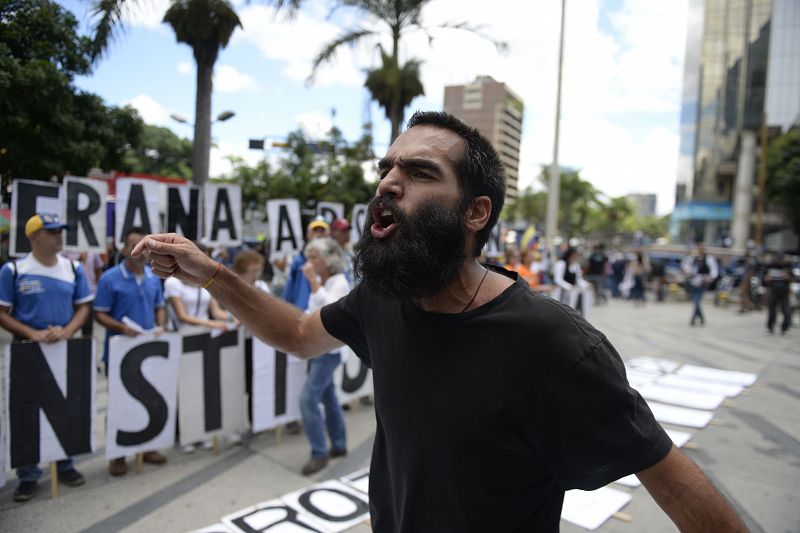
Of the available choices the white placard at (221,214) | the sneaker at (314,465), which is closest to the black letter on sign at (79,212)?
the white placard at (221,214)

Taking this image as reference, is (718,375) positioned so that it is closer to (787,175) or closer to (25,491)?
(25,491)

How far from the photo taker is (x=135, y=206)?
507 cm

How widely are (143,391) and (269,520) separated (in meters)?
1.55

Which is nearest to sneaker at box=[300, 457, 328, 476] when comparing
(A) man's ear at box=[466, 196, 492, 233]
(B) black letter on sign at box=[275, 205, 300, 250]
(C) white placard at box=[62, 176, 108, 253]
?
(C) white placard at box=[62, 176, 108, 253]

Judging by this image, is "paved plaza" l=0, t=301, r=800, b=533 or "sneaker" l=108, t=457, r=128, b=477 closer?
→ "paved plaza" l=0, t=301, r=800, b=533

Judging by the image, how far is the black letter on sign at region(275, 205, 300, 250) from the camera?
701 centimetres

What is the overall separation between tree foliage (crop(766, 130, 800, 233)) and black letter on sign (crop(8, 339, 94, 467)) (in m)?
34.7

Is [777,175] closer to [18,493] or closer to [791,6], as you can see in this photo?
[791,6]

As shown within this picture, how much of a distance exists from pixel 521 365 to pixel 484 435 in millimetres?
180

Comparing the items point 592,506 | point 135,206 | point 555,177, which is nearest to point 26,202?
point 135,206

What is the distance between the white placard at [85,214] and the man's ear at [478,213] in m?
4.33

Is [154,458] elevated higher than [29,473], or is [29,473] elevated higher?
[29,473]

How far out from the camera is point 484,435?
47.1 inches

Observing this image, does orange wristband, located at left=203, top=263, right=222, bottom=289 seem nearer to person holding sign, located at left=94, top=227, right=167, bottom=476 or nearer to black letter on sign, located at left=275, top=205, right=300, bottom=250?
person holding sign, located at left=94, top=227, right=167, bottom=476
